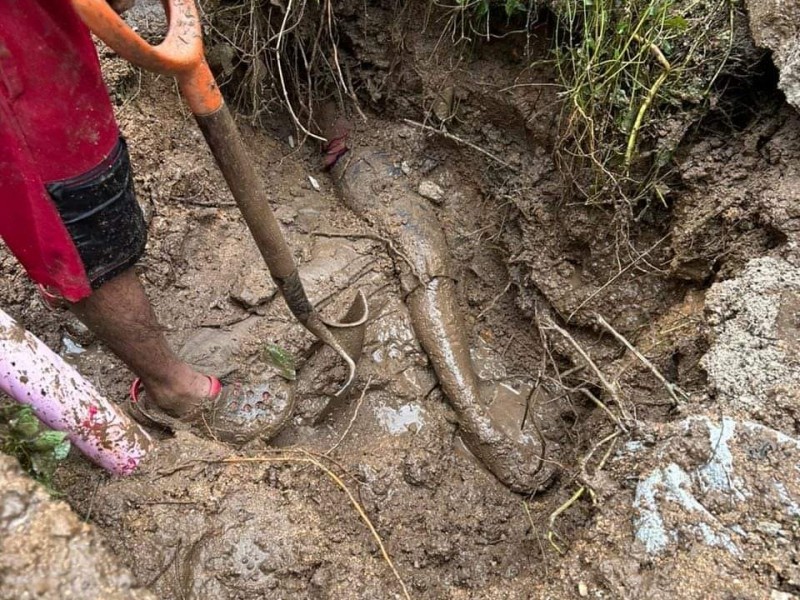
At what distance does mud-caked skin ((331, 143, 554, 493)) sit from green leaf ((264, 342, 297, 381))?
57cm

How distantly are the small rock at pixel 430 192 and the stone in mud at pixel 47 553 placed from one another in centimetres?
194

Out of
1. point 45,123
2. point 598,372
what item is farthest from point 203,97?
point 598,372

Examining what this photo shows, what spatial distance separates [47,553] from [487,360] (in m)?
1.80

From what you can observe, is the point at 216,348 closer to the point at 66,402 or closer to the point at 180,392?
the point at 180,392

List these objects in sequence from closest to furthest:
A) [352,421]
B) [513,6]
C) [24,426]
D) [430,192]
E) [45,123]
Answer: [45,123] → [24,426] → [352,421] → [513,6] → [430,192]

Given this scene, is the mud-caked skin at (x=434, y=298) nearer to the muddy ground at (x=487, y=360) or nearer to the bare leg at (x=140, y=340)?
the muddy ground at (x=487, y=360)

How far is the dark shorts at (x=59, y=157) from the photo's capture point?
107 centimetres

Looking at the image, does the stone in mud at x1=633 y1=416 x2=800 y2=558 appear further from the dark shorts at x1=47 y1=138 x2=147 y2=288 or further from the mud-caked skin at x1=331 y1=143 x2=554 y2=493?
the dark shorts at x1=47 y1=138 x2=147 y2=288

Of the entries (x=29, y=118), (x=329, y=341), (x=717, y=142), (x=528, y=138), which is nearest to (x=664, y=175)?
(x=717, y=142)

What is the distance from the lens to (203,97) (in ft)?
4.02

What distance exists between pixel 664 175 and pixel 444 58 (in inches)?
40.4

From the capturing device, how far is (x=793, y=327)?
1.46 meters

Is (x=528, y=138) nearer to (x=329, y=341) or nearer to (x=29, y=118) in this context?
(x=329, y=341)

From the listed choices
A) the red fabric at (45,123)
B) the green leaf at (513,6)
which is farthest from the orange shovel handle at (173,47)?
the green leaf at (513,6)
